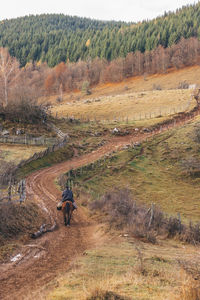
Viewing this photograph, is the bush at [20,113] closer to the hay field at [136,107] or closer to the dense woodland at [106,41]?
the hay field at [136,107]

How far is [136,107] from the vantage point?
72625 mm

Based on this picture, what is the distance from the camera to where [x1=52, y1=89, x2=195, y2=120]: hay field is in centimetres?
6646

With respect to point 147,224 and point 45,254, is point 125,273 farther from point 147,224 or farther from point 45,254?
point 147,224

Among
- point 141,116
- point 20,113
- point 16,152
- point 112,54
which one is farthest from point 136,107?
A: point 112,54

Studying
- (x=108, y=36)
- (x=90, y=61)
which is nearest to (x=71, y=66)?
(x=90, y=61)

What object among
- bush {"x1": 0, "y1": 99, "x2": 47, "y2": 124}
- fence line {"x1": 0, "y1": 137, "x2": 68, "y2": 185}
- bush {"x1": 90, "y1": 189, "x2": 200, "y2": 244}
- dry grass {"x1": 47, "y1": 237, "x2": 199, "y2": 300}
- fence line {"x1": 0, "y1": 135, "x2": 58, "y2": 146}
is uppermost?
bush {"x1": 0, "y1": 99, "x2": 47, "y2": 124}

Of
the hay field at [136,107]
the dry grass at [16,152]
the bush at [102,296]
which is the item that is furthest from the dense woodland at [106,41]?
the bush at [102,296]

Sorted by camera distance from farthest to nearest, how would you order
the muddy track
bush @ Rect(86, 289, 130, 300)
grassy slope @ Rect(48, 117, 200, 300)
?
the muddy track < grassy slope @ Rect(48, 117, 200, 300) < bush @ Rect(86, 289, 130, 300)

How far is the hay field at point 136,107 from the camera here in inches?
2617

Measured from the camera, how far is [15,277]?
852 cm

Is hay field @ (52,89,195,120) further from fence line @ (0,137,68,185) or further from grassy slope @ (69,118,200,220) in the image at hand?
fence line @ (0,137,68,185)

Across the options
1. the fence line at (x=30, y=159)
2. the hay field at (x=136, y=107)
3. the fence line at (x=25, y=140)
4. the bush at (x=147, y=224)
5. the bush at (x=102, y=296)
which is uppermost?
the hay field at (x=136, y=107)

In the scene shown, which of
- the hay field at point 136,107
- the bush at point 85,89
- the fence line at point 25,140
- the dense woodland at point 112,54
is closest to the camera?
the fence line at point 25,140

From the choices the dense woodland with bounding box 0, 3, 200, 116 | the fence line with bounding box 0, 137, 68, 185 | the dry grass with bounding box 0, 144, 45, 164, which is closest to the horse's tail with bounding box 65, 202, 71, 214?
the fence line with bounding box 0, 137, 68, 185
